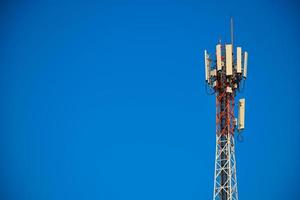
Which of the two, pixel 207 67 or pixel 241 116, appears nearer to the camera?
pixel 207 67

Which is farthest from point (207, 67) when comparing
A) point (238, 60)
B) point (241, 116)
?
point (241, 116)

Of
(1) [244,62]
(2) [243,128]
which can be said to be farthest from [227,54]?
(2) [243,128]

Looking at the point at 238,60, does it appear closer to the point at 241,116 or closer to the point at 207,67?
the point at 207,67

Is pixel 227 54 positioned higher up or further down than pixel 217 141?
higher up

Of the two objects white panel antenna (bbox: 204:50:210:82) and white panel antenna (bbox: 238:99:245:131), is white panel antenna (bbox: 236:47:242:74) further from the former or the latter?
white panel antenna (bbox: 238:99:245:131)

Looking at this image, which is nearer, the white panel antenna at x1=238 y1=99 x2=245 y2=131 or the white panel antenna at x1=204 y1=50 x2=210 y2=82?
the white panel antenna at x1=204 y1=50 x2=210 y2=82

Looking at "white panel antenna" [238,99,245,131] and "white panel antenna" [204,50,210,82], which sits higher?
"white panel antenna" [204,50,210,82]

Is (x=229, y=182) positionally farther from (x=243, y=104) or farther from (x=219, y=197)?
(x=243, y=104)

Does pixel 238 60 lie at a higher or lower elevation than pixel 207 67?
higher

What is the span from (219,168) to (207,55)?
9.14 meters

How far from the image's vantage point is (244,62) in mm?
60000

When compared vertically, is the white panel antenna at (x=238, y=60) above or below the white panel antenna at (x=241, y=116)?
above

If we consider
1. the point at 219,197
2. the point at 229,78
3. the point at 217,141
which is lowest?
the point at 219,197

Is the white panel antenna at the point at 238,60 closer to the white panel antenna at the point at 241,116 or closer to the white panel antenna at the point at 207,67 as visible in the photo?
the white panel antenna at the point at 207,67
